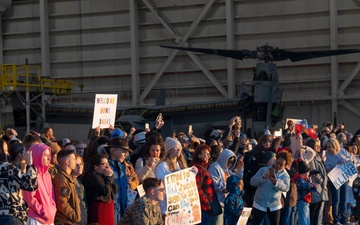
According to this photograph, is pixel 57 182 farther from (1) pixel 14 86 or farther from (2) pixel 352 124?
(2) pixel 352 124

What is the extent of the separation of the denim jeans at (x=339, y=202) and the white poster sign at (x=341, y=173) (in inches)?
6.4

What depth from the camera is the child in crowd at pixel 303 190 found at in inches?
540

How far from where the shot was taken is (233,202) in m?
12.0

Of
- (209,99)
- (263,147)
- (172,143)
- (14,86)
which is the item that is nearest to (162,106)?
(209,99)

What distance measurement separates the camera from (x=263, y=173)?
12.6 metres

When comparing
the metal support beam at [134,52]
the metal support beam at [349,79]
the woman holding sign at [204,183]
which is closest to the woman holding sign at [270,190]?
the woman holding sign at [204,183]

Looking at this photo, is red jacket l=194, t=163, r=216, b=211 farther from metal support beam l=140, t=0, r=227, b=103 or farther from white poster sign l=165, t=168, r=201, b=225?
metal support beam l=140, t=0, r=227, b=103

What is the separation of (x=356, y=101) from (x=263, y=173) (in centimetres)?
2336

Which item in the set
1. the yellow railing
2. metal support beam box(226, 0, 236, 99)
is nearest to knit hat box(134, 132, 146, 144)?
the yellow railing

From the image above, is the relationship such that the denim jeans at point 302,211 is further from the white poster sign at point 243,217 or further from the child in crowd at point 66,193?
the child in crowd at point 66,193

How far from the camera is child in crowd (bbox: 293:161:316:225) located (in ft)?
45.0

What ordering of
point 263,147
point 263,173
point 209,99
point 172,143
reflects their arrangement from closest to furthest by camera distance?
point 172,143, point 263,173, point 263,147, point 209,99

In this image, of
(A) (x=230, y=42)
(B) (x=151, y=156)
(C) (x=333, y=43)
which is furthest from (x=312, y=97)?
(B) (x=151, y=156)

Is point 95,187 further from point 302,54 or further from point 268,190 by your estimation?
point 302,54
